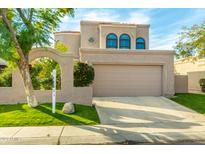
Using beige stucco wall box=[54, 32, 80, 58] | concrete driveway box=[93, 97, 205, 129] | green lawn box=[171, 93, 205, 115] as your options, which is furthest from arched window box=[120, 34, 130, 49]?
concrete driveway box=[93, 97, 205, 129]

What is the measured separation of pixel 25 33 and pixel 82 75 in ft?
14.5

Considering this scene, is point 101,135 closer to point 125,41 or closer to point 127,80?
point 127,80

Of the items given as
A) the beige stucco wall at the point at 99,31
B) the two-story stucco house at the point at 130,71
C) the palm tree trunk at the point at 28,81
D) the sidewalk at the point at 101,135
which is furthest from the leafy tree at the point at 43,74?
the beige stucco wall at the point at 99,31

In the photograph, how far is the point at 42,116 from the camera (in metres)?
9.63

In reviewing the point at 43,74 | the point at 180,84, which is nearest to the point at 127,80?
the point at 180,84

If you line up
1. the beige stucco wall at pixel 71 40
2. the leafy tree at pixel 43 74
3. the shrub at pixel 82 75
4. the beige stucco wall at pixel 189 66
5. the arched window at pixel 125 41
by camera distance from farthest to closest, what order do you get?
the beige stucco wall at pixel 71 40 → the arched window at pixel 125 41 → the beige stucco wall at pixel 189 66 → the leafy tree at pixel 43 74 → the shrub at pixel 82 75

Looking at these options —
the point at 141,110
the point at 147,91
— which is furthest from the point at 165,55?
the point at 141,110

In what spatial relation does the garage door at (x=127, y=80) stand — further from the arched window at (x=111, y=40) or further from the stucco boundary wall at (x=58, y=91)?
the arched window at (x=111, y=40)

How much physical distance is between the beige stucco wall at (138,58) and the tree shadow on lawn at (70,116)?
210 inches

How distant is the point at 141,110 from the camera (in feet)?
38.8

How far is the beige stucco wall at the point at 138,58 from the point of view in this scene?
15484 millimetres

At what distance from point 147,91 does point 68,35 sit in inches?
511

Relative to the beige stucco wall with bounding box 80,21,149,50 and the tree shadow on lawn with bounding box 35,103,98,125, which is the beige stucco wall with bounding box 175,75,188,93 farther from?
the tree shadow on lawn with bounding box 35,103,98,125

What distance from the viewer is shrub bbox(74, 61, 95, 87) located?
13213 mm
